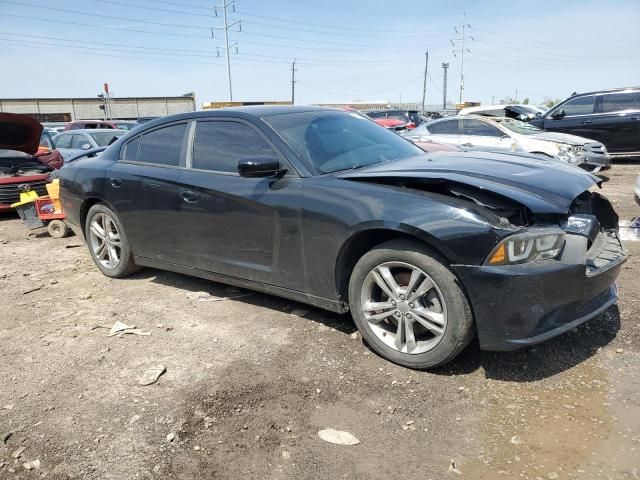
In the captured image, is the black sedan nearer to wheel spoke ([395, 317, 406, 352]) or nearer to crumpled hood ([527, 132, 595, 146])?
wheel spoke ([395, 317, 406, 352])

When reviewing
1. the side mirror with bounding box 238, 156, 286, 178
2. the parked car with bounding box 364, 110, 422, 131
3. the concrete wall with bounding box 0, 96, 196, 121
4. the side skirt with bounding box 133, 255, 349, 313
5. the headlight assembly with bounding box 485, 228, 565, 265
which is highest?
the concrete wall with bounding box 0, 96, 196, 121

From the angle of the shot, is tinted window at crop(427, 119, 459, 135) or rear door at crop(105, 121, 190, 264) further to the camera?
tinted window at crop(427, 119, 459, 135)

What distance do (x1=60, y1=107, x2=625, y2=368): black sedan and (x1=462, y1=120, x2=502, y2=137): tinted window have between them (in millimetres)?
6745

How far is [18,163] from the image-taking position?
8461 millimetres

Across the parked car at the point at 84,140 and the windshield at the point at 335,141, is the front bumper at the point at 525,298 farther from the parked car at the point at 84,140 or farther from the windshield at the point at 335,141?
the parked car at the point at 84,140

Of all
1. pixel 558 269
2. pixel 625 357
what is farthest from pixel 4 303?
pixel 625 357

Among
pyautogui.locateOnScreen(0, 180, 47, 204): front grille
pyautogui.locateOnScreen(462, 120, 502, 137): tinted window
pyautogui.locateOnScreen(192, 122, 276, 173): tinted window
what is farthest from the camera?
pyautogui.locateOnScreen(462, 120, 502, 137): tinted window

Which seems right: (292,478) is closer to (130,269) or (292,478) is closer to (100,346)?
(100,346)

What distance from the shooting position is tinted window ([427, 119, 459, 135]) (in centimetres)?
1089

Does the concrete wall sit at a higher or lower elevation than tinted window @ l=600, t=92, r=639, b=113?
higher

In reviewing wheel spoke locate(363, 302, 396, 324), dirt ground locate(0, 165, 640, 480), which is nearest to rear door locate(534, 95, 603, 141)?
dirt ground locate(0, 165, 640, 480)

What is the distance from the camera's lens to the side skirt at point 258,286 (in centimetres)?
339

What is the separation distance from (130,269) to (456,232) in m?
3.45

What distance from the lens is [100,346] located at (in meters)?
3.64
